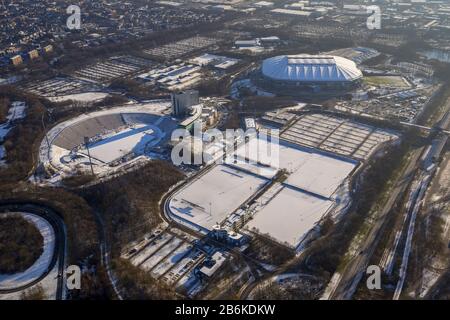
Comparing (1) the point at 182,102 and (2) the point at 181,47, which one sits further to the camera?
(2) the point at 181,47

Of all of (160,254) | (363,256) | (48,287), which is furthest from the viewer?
(160,254)

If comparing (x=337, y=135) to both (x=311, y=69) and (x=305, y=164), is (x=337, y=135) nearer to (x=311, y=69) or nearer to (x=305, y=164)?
(x=305, y=164)

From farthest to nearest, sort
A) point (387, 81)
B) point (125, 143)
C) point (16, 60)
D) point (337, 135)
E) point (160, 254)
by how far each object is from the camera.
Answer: point (16, 60), point (387, 81), point (337, 135), point (125, 143), point (160, 254)

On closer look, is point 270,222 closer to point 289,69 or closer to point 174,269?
point 174,269

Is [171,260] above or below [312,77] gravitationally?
below

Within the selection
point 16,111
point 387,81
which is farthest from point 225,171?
point 387,81

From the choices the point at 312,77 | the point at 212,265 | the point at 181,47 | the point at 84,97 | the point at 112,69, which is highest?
the point at 181,47

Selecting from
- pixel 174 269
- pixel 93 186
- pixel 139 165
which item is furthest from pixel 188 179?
pixel 174 269

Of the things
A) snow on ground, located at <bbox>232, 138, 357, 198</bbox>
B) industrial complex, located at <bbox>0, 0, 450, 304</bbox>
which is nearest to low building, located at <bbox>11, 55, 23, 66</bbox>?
industrial complex, located at <bbox>0, 0, 450, 304</bbox>
